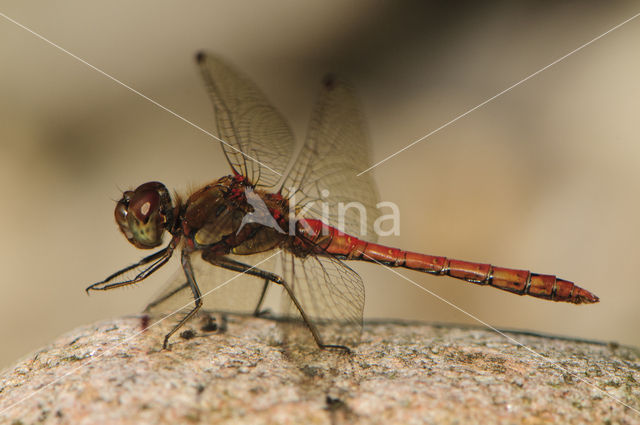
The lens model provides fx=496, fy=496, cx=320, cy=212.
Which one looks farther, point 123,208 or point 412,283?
point 412,283

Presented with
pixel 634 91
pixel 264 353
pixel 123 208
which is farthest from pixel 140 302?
pixel 634 91

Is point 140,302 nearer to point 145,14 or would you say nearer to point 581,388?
point 145,14

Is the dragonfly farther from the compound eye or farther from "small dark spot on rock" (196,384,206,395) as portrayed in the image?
"small dark spot on rock" (196,384,206,395)

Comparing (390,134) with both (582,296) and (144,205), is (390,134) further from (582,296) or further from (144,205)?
(144,205)

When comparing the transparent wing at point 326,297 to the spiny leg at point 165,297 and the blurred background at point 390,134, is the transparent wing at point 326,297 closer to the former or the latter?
the spiny leg at point 165,297

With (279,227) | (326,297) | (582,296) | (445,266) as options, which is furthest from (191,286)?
(582,296)

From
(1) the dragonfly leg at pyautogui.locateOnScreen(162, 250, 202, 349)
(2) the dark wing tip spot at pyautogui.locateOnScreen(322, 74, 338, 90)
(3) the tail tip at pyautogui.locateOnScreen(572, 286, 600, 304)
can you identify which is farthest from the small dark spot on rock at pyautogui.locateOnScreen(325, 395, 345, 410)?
(2) the dark wing tip spot at pyautogui.locateOnScreen(322, 74, 338, 90)
